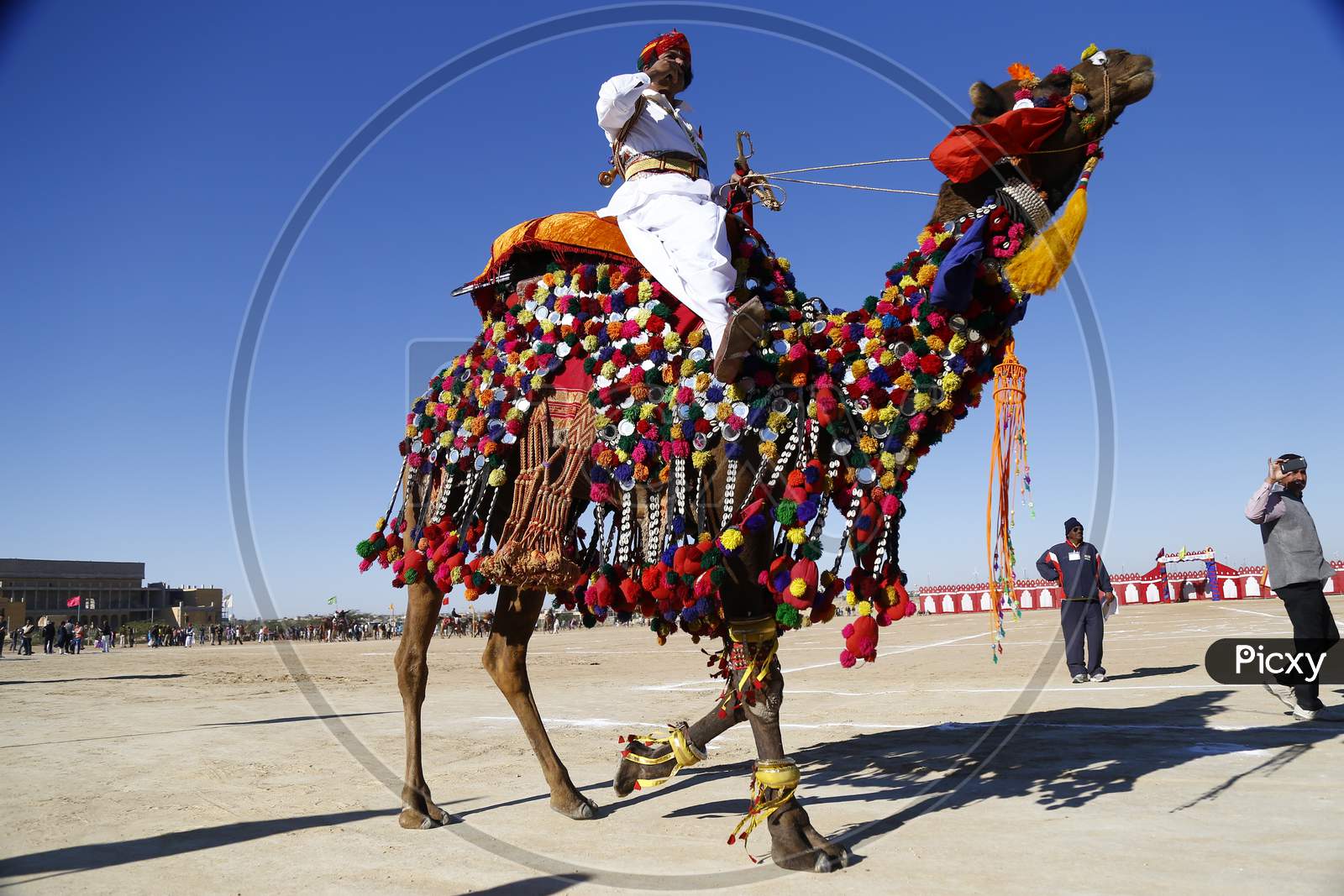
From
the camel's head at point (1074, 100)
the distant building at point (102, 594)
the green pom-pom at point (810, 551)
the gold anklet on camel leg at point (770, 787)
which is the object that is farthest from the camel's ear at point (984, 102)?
the distant building at point (102, 594)

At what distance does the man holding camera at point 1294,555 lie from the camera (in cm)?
775

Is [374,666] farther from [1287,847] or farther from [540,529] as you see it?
[1287,847]

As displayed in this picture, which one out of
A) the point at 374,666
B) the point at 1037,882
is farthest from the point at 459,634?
the point at 1037,882

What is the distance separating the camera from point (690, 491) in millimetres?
4938

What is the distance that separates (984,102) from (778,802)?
3624mm

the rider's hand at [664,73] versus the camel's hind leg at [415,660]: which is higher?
the rider's hand at [664,73]

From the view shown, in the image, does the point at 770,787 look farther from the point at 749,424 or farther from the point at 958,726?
the point at 958,726

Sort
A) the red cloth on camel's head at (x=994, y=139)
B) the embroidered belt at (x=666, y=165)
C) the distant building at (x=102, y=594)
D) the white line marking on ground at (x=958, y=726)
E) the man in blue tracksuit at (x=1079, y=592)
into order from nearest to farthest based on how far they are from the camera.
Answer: the red cloth on camel's head at (x=994, y=139)
the embroidered belt at (x=666, y=165)
the white line marking on ground at (x=958, y=726)
the man in blue tracksuit at (x=1079, y=592)
the distant building at (x=102, y=594)

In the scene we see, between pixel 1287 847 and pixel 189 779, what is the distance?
688 centimetres

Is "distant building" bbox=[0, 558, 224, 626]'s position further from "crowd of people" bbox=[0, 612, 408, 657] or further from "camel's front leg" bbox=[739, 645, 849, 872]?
"camel's front leg" bbox=[739, 645, 849, 872]


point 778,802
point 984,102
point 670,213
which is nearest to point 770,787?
point 778,802

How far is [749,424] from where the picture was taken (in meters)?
4.70

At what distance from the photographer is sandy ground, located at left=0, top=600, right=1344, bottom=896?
406 centimetres

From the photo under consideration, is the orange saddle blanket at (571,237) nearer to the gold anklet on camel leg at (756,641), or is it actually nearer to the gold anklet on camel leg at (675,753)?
the gold anklet on camel leg at (756,641)
